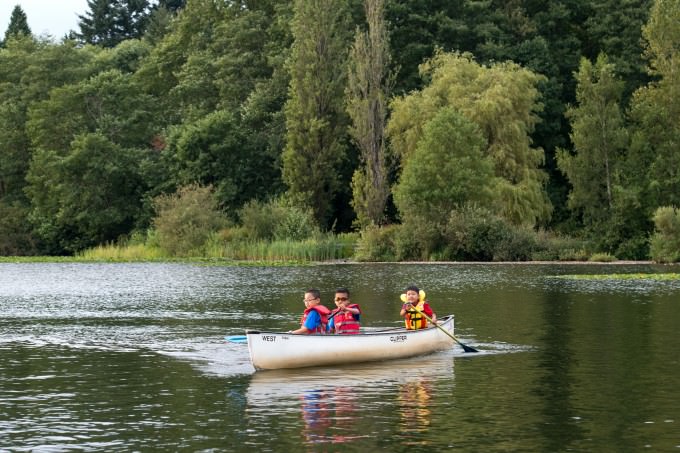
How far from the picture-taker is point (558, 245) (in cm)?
7394

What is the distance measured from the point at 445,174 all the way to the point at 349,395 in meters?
52.4

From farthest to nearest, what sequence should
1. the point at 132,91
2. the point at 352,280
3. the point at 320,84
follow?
the point at 132,91 → the point at 320,84 → the point at 352,280

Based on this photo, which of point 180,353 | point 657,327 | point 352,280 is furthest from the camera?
point 352,280

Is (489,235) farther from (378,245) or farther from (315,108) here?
(315,108)

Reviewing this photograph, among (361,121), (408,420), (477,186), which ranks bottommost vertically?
(408,420)

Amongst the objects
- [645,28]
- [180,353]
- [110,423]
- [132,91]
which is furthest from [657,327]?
[132,91]

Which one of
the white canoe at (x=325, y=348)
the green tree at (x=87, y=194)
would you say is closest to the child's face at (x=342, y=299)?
the white canoe at (x=325, y=348)

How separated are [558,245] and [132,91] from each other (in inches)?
1727

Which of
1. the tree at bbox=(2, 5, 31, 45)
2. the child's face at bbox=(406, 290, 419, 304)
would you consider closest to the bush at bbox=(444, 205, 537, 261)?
the child's face at bbox=(406, 290, 419, 304)

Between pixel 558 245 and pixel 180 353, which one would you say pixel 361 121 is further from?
pixel 180 353

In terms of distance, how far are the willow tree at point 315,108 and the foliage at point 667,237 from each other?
81.7 feet

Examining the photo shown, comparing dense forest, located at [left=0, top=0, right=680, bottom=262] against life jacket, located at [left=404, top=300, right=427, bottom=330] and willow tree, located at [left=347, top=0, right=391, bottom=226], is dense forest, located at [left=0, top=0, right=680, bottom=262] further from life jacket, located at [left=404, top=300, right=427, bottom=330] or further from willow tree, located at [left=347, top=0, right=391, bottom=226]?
life jacket, located at [left=404, top=300, right=427, bottom=330]

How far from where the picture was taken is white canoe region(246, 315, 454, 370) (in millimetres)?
26344

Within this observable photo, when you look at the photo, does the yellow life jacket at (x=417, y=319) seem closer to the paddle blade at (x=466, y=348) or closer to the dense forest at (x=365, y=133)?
the paddle blade at (x=466, y=348)
